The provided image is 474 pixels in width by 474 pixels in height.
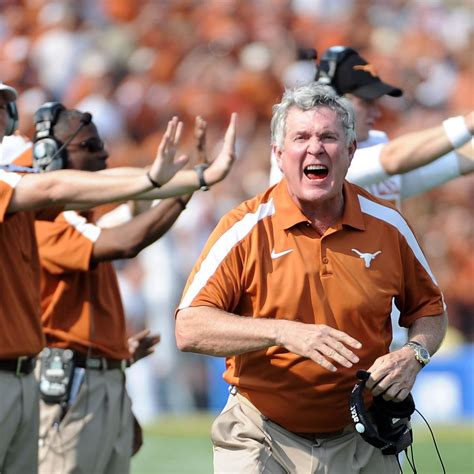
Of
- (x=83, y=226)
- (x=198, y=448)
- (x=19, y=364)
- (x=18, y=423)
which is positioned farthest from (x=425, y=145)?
(x=198, y=448)

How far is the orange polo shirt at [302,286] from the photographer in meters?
4.77

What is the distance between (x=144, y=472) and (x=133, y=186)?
5976 mm

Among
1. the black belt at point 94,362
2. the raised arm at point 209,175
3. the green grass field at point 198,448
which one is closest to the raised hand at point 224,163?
the raised arm at point 209,175

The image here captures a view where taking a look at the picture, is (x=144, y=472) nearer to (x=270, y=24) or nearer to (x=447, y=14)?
(x=270, y=24)

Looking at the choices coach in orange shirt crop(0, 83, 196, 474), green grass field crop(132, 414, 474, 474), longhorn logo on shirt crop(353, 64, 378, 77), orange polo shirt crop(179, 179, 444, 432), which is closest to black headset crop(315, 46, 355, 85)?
longhorn logo on shirt crop(353, 64, 378, 77)

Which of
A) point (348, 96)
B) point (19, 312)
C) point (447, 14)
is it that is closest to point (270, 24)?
point (447, 14)

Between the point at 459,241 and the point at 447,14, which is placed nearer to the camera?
the point at 459,241

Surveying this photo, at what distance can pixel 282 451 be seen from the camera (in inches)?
193

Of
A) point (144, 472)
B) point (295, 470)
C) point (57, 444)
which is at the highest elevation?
point (295, 470)

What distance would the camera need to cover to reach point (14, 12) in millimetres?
15953

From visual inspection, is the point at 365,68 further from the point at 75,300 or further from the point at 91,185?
the point at 91,185

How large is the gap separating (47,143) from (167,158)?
149cm

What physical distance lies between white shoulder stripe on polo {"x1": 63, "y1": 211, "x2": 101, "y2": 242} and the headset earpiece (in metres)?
0.32

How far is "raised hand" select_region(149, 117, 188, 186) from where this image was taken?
17.3 ft
